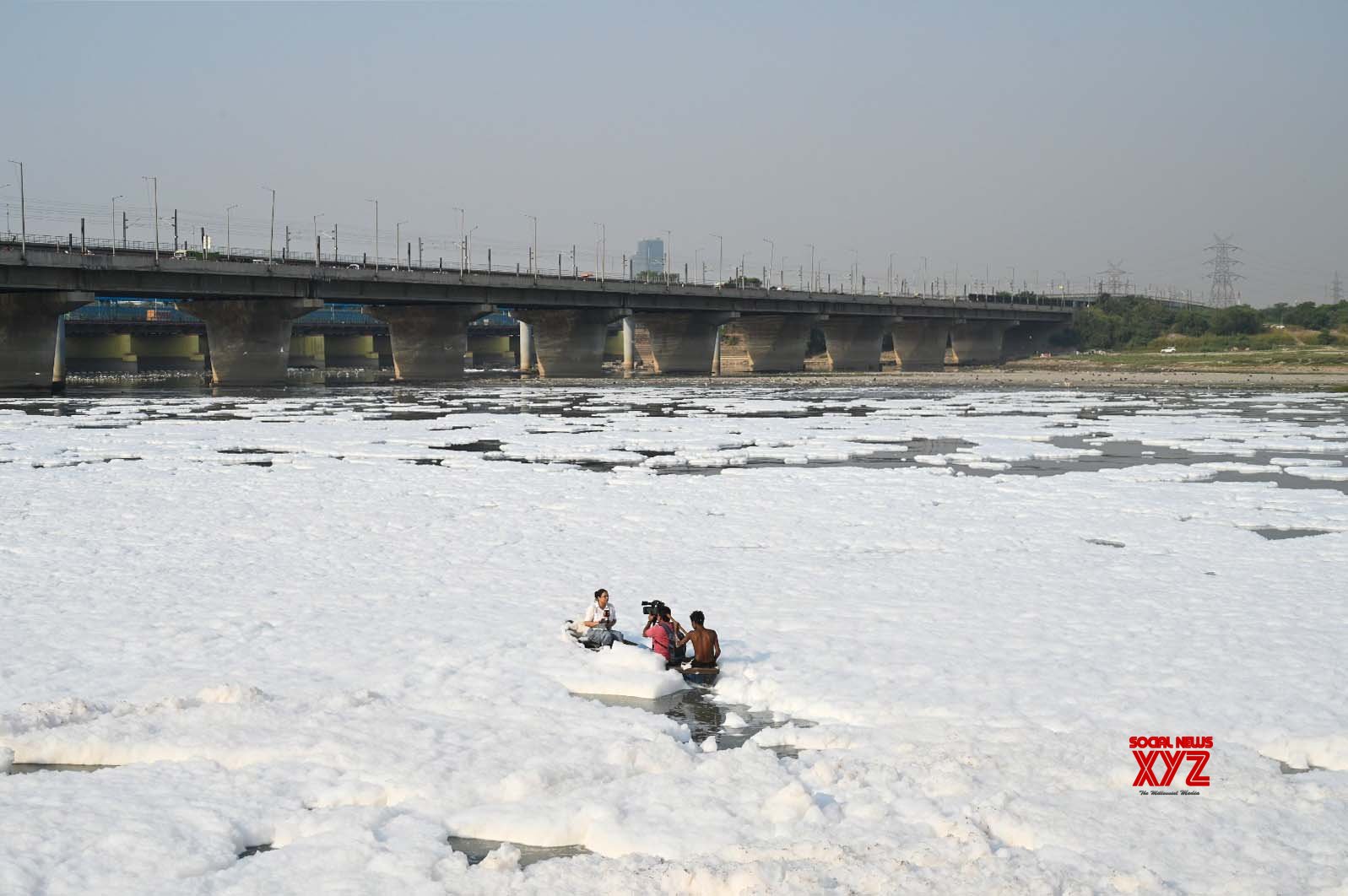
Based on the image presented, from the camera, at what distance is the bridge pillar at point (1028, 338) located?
166500mm

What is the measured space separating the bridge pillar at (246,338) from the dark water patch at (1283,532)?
74.0 metres

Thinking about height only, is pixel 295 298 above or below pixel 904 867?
above

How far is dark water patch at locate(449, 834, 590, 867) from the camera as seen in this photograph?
285 inches

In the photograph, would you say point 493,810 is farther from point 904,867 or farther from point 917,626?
point 917,626

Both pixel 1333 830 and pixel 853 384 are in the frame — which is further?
pixel 853 384

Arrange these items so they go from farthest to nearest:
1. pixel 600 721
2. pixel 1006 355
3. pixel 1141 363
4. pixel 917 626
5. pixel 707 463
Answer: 1. pixel 1006 355
2. pixel 1141 363
3. pixel 707 463
4. pixel 917 626
5. pixel 600 721

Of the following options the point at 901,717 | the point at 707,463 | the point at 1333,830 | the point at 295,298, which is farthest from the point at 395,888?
the point at 295,298

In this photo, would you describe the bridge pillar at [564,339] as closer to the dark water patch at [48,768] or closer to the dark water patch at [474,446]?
the dark water patch at [474,446]

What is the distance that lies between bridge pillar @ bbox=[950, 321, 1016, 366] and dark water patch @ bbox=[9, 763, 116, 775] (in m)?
150

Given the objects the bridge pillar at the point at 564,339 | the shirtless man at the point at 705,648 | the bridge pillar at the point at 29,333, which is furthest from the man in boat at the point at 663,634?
the bridge pillar at the point at 564,339

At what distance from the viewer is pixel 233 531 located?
1870cm

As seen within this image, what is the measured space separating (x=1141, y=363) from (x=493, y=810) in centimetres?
12596

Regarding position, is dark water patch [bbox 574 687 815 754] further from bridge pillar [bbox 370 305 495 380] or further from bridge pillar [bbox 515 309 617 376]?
bridge pillar [bbox 515 309 617 376]

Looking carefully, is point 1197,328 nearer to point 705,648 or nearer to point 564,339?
point 564,339
